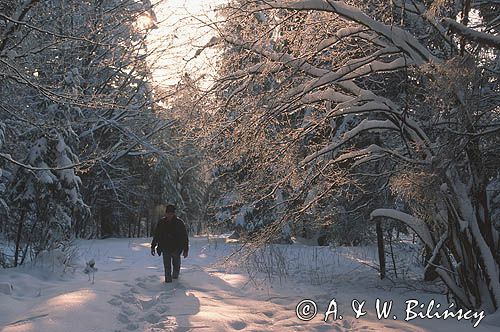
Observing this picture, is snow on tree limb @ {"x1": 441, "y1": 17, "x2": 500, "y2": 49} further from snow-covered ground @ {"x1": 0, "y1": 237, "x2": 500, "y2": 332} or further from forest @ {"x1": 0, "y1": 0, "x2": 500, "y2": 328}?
snow-covered ground @ {"x1": 0, "y1": 237, "x2": 500, "y2": 332}

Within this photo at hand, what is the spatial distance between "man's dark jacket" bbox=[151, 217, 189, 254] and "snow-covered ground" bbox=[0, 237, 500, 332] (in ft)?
2.29

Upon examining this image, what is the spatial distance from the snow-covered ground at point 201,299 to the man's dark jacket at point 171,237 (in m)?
0.70

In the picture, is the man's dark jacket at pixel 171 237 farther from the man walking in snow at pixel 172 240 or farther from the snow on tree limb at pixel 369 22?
the snow on tree limb at pixel 369 22

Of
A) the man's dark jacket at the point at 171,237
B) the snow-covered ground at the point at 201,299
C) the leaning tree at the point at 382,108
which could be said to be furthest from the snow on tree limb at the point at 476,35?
the man's dark jacket at the point at 171,237

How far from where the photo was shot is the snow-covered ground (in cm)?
598

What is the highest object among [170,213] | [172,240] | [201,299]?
[170,213]

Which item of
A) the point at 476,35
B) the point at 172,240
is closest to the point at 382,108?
the point at 476,35

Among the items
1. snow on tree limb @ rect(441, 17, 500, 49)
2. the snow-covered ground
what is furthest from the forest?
the snow-covered ground

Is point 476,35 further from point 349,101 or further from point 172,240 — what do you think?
point 172,240

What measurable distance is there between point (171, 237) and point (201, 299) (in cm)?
258

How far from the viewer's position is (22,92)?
11773 millimetres

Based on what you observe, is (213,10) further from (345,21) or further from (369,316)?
(369,316)

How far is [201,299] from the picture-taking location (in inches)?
312

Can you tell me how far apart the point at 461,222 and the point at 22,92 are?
1025 cm
